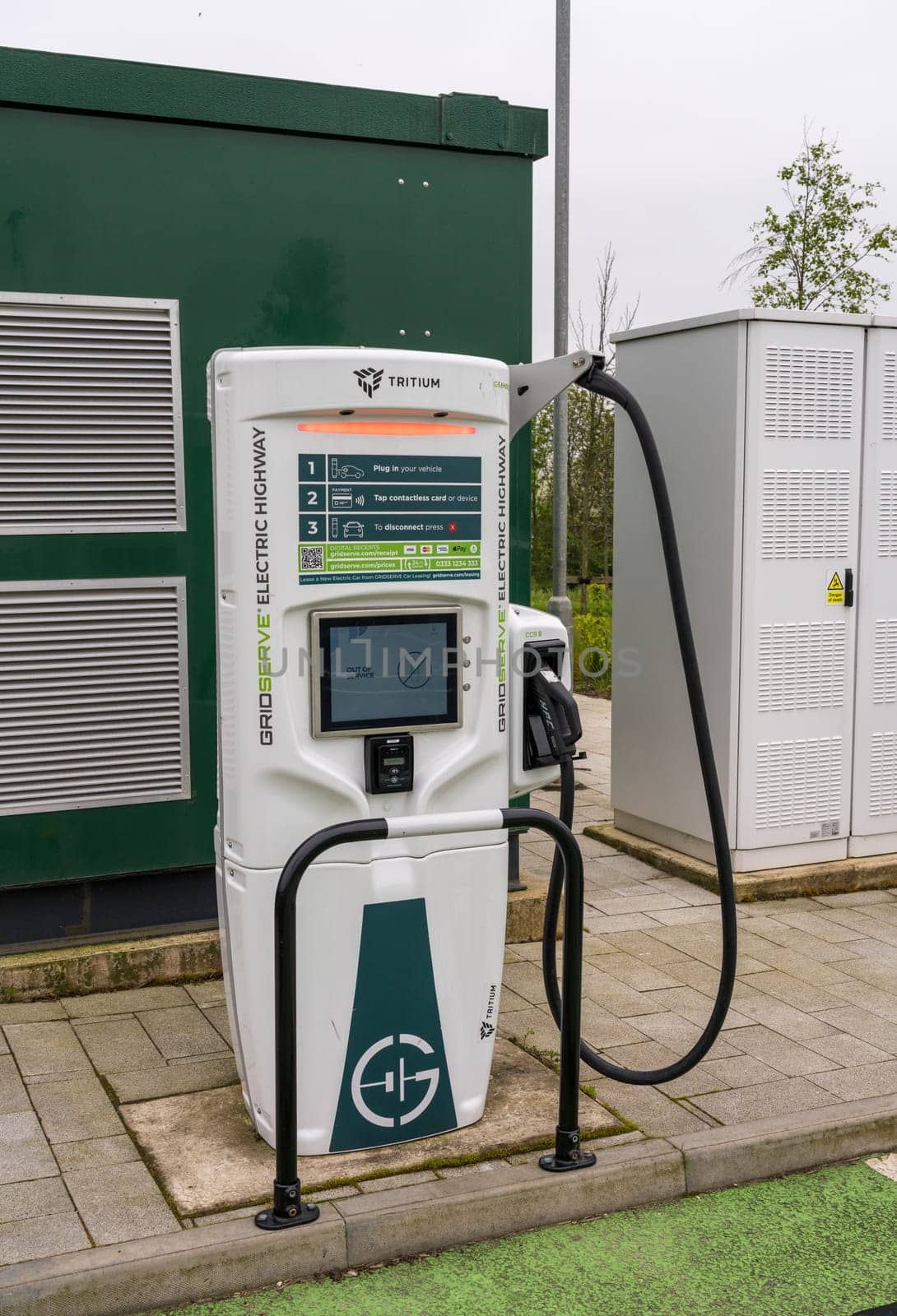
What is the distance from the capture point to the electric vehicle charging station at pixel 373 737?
11.5 ft

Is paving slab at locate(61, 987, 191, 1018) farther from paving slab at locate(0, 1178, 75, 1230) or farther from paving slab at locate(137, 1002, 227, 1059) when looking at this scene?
paving slab at locate(0, 1178, 75, 1230)

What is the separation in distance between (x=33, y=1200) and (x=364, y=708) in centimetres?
153

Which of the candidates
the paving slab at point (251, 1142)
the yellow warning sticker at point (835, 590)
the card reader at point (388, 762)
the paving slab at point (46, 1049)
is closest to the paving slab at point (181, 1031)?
the paving slab at point (46, 1049)

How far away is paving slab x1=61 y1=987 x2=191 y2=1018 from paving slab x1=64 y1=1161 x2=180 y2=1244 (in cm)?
122

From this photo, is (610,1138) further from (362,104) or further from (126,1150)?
(362,104)

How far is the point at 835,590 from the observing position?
21.2 feet

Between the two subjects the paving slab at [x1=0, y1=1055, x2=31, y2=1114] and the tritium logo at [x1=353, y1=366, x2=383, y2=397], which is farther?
the paving slab at [x1=0, y1=1055, x2=31, y2=1114]

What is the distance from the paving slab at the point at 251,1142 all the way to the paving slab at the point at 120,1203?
2.0 inches

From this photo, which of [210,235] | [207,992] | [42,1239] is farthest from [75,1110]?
[210,235]

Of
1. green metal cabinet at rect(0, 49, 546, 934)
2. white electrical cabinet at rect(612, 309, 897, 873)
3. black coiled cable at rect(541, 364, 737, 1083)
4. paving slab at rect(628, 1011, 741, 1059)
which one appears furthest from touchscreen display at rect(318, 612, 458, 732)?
white electrical cabinet at rect(612, 309, 897, 873)

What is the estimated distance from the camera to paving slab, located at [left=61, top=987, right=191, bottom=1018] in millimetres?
4871

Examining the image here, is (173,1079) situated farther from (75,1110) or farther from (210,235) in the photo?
(210,235)

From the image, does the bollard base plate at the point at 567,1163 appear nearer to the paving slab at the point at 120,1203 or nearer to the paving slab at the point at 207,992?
the paving slab at the point at 120,1203

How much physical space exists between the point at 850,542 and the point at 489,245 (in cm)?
229
